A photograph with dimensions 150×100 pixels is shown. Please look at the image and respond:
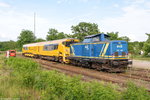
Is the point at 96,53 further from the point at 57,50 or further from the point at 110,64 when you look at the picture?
the point at 57,50

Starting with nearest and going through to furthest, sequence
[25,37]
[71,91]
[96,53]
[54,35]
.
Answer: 1. [71,91]
2. [96,53]
3. [54,35]
4. [25,37]

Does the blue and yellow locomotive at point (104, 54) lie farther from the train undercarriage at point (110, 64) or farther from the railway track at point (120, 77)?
the railway track at point (120, 77)

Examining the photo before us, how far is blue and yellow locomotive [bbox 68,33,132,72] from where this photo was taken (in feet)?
42.9

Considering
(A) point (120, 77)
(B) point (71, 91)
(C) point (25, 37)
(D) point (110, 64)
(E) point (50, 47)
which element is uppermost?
(C) point (25, 37)

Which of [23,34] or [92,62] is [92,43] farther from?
[23,34]

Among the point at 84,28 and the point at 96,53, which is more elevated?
the point at 84,28

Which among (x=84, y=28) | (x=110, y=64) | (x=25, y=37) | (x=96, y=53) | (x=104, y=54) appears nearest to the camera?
(x=110, y=64)

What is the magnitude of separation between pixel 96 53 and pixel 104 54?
1154 millimetres

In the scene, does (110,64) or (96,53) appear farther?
(96,53)

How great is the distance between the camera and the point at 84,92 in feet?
17.4

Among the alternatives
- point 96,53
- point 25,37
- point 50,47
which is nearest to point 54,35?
point 25,37

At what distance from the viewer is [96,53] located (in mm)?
14570

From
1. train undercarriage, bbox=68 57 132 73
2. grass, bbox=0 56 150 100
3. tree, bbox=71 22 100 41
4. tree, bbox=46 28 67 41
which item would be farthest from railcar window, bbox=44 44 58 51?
tree, bbox=46 28 67 41

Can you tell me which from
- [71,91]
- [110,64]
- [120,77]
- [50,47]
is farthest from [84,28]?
[71,91]
